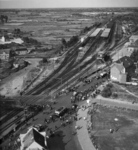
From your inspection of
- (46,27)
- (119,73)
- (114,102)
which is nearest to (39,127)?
(114,102)

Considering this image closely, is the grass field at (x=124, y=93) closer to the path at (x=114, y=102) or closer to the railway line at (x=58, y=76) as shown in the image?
the path at (x=114, y=102)

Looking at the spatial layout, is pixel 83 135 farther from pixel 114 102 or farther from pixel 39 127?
Result: pixel 114 102

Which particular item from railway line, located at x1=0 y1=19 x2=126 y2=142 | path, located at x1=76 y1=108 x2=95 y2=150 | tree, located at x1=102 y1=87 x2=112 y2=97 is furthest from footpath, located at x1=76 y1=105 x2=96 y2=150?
railway line, located at x1=0 y1=19 x2=126 y2=142

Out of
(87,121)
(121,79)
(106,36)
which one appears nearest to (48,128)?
(87,121)

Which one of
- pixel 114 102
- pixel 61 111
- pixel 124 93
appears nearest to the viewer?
pixel 61 111

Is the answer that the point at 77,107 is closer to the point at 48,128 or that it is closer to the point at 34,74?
the point at 48,128

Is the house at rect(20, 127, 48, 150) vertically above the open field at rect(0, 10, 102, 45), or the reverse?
the open field at rect(0, 10, 102, 45)

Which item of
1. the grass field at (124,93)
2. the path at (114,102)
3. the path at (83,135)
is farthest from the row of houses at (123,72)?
the path at (83,135)

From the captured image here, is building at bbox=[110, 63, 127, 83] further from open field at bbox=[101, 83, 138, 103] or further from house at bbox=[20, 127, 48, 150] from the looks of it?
house at bbox=[20, 127, 48, 150]

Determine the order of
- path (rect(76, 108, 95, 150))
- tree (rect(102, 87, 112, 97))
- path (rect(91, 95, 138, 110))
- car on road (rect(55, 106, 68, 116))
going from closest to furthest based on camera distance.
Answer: path (rect(76, 108, 95, 150)) → car on road (rect(55, 106, 68, 116)) → path (rect(91, 95, 138, 110)) → tree (rect(102, 87, 112, 97))
